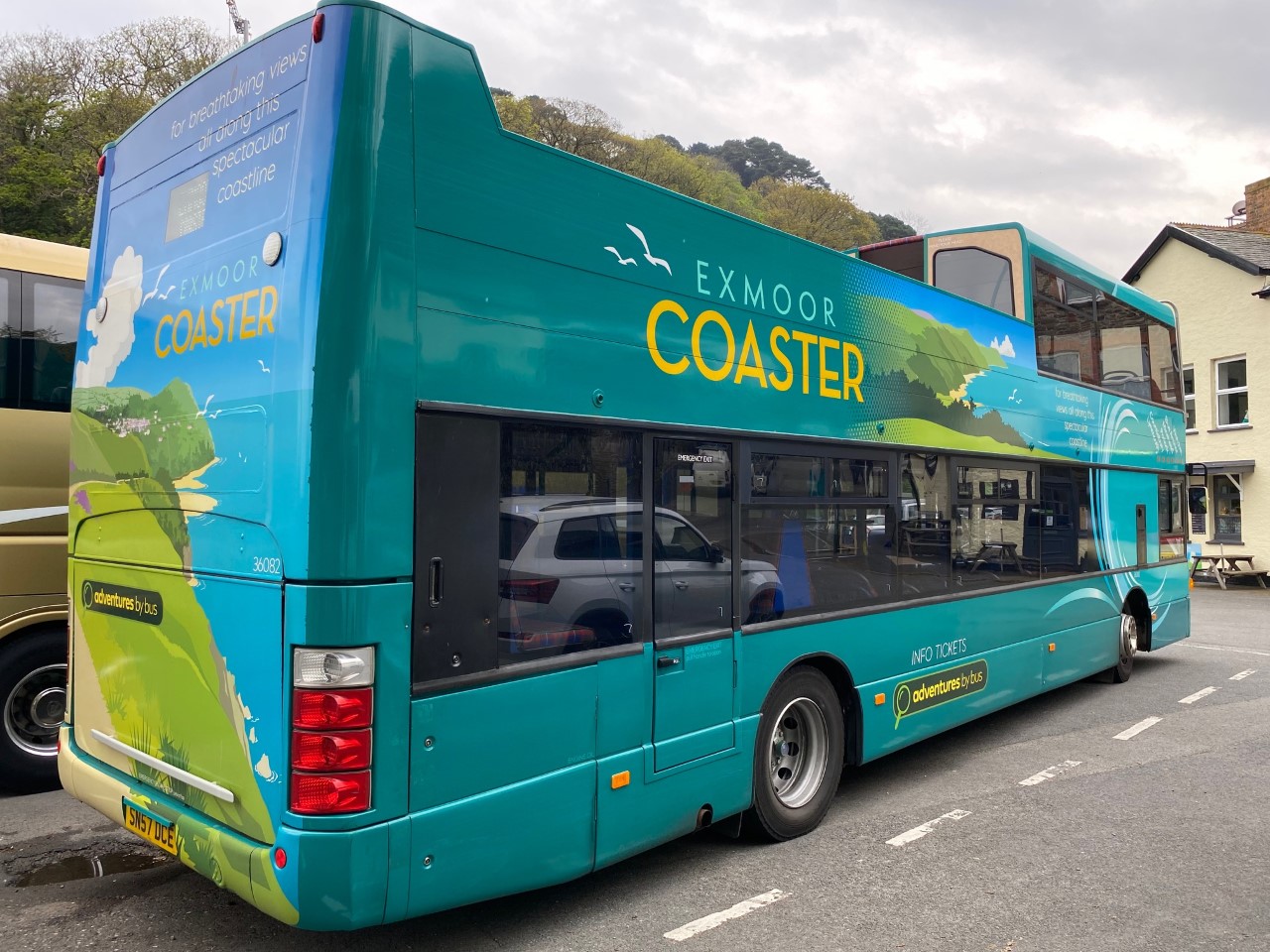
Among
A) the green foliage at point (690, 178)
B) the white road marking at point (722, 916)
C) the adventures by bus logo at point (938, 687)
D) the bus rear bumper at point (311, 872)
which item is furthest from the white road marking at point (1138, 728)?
the green foliage at point (690, 178)

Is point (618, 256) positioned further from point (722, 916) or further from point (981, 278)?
point (981, 278)

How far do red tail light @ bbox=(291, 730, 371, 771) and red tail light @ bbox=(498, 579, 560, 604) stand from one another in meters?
0.72

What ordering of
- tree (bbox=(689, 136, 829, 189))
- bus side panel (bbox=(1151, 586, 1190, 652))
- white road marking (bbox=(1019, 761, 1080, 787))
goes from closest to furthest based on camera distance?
white road marking (bbox=(1019, 761, 1080, 787)) < bus side panel (bbox=(1151, 586, 1190, 652)) < tree (bbox=(689, 136, 829, 189))

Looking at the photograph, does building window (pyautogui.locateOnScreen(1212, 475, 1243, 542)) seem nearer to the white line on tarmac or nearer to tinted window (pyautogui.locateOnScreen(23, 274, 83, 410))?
the white line on tarmac

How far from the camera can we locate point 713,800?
4.32 metres

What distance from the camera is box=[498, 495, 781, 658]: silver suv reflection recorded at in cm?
344

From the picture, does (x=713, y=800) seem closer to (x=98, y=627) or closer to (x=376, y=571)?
(x=376, y=571)

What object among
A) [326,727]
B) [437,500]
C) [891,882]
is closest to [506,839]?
[326,727]

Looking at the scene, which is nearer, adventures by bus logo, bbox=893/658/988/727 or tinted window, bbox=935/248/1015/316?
adventures by bus logo, bbox=893/658/988/727

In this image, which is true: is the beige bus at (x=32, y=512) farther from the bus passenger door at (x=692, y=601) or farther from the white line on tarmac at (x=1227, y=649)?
the white line on tarmac at (x=1227, y=649)

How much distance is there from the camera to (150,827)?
3.58 meters

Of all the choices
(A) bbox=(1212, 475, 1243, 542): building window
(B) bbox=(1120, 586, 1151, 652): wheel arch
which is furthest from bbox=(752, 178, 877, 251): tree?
(B) bbox=(1120, 586, 1151, 652): wheel arch

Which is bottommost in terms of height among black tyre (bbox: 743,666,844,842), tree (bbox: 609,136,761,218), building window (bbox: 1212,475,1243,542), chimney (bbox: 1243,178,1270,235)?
black tyre (bbox: 743,666,844,842)

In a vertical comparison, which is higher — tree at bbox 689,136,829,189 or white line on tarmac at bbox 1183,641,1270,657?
tree at bbox 689,136,829,189
